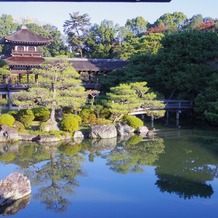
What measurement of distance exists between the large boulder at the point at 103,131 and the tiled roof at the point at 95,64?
1019 cm

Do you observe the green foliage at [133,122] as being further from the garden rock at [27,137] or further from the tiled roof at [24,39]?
the tiled roof at [24,39]

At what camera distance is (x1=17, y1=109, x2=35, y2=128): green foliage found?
17.8 m

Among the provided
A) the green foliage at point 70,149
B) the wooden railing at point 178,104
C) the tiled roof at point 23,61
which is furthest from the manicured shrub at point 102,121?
the tiled roof at point 23,61

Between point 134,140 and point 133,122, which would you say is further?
point 133,122

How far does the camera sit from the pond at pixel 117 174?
8.93 metres

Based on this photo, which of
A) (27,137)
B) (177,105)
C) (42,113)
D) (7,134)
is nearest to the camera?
(7,134)

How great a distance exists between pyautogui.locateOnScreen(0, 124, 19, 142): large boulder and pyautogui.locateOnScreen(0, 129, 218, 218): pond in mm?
684

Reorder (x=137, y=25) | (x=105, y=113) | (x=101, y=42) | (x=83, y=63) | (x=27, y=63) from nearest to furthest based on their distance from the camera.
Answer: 1. (x=105, y=113)
2. (x=27, y=63)
3. (x=83, y=63)
4. (x=101, y=42)
5. (x=137, y=25)

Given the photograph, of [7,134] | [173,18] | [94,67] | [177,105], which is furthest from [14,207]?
[173,18]

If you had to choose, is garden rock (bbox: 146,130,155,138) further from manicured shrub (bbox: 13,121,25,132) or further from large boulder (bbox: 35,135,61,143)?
manicured shrub (bbox: 13,121,25,132)

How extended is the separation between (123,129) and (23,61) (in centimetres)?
1089

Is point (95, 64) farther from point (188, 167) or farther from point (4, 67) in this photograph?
point (188, 167)

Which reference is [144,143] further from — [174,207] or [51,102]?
[174,207]

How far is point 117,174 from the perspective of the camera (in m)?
12.2
